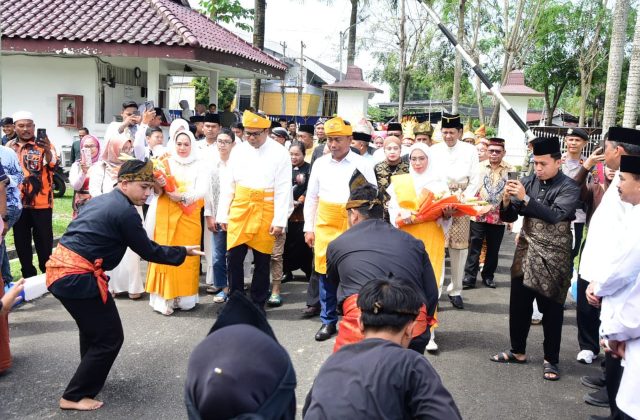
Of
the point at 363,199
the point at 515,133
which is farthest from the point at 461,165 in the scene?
the point at 515,133

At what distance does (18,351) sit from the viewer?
562 cm

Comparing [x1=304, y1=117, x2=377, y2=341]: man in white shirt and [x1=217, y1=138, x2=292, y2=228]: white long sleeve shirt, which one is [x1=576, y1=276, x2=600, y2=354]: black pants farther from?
[x1=217, y1=138, x2=292, y2=228]: white long sleeve shirt

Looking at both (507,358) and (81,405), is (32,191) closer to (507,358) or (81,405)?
(81,405)

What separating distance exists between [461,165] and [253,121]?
243 cm

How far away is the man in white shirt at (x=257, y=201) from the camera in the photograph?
6.68 meters

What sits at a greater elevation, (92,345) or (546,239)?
(546,239)

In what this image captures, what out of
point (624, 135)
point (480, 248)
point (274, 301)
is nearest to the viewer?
point (624, 135)

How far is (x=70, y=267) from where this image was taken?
448 cm

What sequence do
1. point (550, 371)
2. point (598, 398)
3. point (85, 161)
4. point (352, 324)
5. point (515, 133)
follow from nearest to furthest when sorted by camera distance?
point (352, 324)
point (598, 398)
point (550, 371)
point (85, 161)
point (515, 133)

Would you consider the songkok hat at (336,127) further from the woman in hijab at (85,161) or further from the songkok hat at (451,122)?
the woman in hijab at (85,161)

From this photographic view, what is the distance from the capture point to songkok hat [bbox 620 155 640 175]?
3.82m

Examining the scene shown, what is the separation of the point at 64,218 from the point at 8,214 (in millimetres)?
5346

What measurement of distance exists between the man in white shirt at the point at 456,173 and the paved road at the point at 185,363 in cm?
37

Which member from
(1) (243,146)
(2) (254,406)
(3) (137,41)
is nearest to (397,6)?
(3) (137,41)
